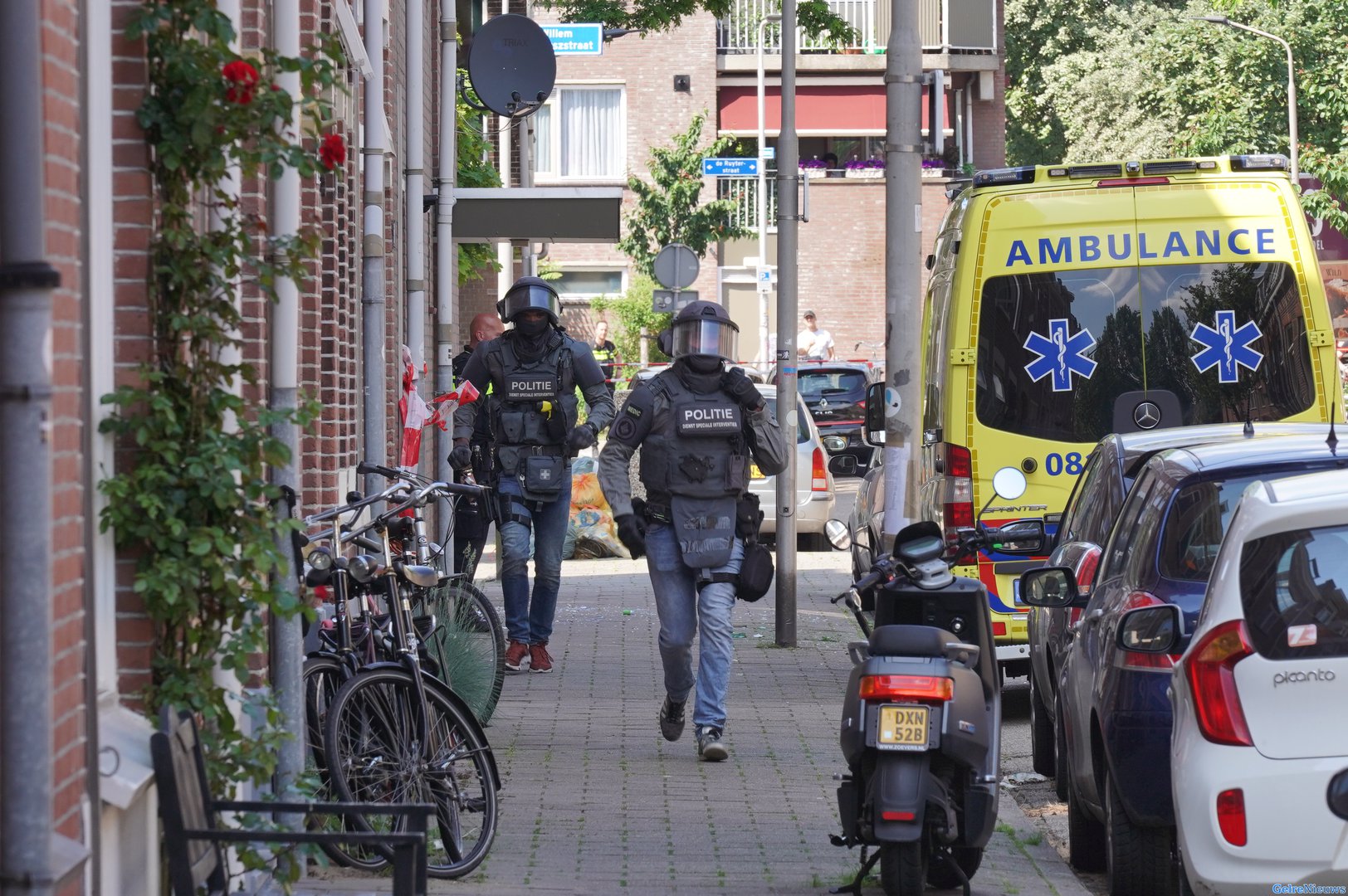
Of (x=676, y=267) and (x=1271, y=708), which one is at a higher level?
(x=676, y=267)

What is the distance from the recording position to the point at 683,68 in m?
44.0

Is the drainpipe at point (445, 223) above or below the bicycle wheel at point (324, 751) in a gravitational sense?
above

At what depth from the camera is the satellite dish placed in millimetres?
15398

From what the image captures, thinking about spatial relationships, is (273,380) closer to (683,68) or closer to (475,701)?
(475,701)

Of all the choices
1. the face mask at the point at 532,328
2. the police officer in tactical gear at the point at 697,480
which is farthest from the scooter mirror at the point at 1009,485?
the face mask at the point at 532,328

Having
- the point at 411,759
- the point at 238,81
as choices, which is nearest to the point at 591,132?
the point at 411,759

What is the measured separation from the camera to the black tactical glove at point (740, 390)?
857 cm

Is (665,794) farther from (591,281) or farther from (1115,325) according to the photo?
(591,281)

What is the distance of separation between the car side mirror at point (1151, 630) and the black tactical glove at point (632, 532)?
3034mm

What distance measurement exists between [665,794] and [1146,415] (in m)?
3.57

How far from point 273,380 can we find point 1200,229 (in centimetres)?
580

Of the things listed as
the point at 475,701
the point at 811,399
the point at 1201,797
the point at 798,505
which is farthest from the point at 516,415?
the point at 811,399

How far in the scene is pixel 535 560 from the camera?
34.9 feet

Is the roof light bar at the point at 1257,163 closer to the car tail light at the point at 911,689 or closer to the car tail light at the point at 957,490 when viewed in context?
the car tail light at the point at 957,490
